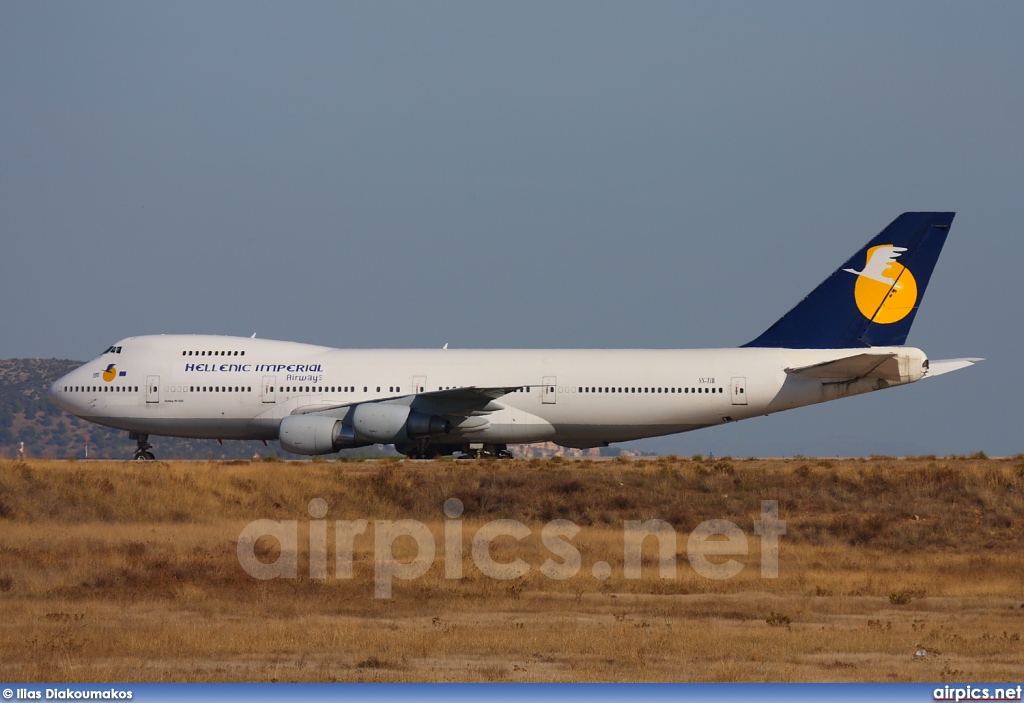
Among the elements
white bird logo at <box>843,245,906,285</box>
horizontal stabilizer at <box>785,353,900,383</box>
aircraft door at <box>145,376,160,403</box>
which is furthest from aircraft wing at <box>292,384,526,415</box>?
white bird logo at <box>843,245,906,285</box>

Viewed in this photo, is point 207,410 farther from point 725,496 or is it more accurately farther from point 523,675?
point 523,675

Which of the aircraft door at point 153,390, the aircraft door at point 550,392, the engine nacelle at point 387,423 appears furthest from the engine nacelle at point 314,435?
the aircraft door at point 550,392

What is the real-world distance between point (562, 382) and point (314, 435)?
7640 millimetres

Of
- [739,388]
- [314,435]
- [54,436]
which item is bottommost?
[314,435]

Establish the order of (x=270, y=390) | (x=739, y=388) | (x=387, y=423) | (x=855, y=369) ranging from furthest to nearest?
(x=270, y=390) → (x=387, y=423) → (x=739, y=388) → (x=855, y=369)

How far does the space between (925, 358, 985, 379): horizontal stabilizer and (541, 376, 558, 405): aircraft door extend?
1101 centimetres

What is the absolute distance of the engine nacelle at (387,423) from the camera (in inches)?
1574

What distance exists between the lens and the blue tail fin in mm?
40500

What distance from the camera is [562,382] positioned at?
132ft

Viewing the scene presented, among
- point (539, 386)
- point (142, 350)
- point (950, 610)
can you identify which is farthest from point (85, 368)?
point (950, 610)

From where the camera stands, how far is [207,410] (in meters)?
42.4

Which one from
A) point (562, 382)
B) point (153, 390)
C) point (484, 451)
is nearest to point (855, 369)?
point (562, 382)

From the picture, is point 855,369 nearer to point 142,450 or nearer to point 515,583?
point 515,583

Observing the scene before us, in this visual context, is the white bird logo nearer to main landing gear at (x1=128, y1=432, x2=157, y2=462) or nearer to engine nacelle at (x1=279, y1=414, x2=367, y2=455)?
engine nacelle at (x1=279, y1=414, x2=367, y2=455)
